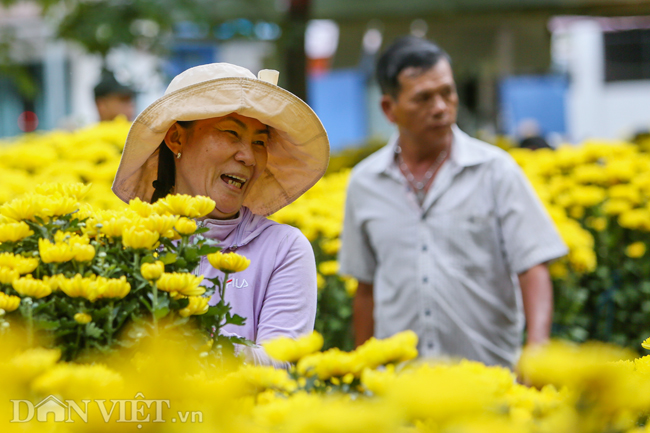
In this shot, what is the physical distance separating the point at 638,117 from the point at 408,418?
84.1ft

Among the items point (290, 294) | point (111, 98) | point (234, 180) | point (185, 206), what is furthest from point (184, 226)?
point (111, 98)

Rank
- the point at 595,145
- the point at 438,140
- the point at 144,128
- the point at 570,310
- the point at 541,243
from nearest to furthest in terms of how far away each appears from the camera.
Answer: the point at 144,128 → the point at 541,243 → the point at 438,140 → the point at 570,310 → the point at 595,145

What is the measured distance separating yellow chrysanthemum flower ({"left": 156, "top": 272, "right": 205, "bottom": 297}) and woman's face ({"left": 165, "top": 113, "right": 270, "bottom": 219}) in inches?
28.8

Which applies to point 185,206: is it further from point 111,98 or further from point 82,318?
point 111,98

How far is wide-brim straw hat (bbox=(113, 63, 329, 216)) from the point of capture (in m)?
2.13

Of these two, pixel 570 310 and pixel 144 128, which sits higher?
pixel 144 128

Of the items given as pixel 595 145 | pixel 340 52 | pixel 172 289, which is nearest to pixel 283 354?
pixel 172 289

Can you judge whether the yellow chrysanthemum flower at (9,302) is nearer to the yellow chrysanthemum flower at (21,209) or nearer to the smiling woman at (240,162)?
the yellow chrysanthemum flower at (21,209)

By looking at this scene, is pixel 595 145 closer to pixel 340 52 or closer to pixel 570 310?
pixel 570 310

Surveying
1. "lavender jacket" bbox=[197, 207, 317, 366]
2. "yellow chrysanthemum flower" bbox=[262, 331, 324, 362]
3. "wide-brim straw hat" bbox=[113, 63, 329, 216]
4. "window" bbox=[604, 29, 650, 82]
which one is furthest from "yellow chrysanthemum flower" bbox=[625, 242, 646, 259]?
"window" bbox=[604, 29, 650, 82]

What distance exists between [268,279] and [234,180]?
1.03 feet

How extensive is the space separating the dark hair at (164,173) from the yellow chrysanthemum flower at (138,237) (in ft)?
3.00

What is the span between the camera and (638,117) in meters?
24.5

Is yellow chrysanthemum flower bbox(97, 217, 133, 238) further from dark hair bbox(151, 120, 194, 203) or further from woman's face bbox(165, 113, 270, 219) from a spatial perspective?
dark hair bbox(151, 120, 194, 203)
